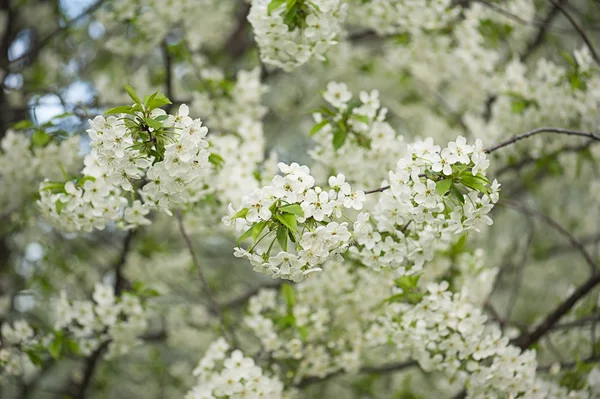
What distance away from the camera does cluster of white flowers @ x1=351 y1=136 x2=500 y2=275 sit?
2166 mm

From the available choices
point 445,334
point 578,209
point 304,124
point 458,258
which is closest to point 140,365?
point 304,124

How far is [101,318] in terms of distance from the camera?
3.29 m

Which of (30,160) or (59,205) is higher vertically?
(59,205)

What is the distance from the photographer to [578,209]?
270 inches

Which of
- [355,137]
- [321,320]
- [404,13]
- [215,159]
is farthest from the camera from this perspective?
[404,13]

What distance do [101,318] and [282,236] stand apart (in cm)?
178

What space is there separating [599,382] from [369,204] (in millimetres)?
1641

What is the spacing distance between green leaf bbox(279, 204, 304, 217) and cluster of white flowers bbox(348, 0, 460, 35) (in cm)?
210

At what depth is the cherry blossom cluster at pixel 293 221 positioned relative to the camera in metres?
2.02

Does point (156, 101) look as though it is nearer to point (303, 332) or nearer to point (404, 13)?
point (303, 332)

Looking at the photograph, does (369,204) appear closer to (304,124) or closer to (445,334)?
(445,334)

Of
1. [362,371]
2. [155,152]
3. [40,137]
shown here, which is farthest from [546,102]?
[40,137]

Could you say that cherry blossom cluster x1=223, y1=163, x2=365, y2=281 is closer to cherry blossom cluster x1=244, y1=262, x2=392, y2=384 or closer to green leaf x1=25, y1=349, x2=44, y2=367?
cherry blossom cluster x1=244, y1=262, x2=392, y2=384

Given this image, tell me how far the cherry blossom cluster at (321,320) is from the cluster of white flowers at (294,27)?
1.33 meters
